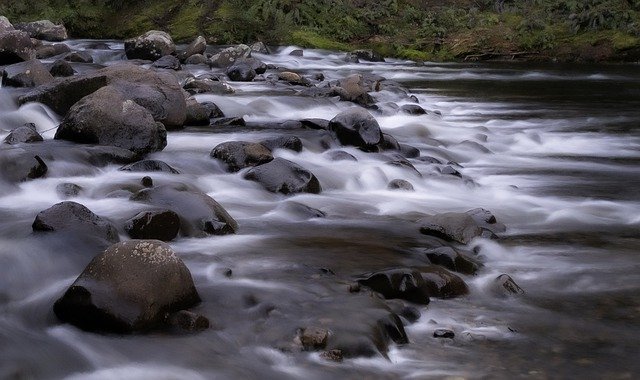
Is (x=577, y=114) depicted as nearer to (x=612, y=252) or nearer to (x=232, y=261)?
(x=612, y=252)

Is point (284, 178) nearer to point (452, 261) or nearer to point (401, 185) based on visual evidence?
point (401, 185)

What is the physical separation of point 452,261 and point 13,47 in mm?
11402

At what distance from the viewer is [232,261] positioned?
213 inches

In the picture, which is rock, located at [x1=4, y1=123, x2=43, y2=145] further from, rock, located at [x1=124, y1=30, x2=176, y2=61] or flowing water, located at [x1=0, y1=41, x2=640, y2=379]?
rock, located at [x1=124, y1=30, x2=176, y2=61]

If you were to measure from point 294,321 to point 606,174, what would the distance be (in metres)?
6.16

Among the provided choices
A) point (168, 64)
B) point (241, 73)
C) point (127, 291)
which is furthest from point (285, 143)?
point (168, 64)

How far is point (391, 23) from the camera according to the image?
2681 centimetres

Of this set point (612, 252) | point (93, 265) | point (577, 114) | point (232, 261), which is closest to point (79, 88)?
point (232, 261)

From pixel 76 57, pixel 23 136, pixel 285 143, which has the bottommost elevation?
pixel 76 57

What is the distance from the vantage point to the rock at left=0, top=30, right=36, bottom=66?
552 inches

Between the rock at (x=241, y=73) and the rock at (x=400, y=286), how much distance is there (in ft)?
36.8

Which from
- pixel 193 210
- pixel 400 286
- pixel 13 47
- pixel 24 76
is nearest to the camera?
pixel 400 286

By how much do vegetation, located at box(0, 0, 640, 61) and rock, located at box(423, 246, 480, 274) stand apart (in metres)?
19.6

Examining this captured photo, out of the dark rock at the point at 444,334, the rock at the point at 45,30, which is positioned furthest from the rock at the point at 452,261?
Result: the rock at the point at 45,30
